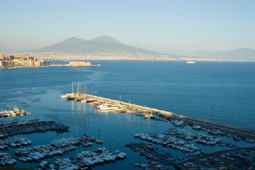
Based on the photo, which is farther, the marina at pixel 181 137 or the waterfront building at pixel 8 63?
the waterfront building at pixel 8 63

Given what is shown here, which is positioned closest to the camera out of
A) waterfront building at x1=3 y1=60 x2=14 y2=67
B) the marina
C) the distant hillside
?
the marina

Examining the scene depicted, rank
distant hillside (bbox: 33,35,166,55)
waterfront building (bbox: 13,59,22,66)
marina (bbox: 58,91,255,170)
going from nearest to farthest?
marina (bbox: 58,91,255,170)
waterfront building (bbox: 13,59,22,66)
distant hillside (bbox: 33,35,166,55)

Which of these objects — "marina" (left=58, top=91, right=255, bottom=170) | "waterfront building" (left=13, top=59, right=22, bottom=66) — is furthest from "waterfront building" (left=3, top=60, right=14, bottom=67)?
"marina" (left=58, top=91, right=255, bottom=170)

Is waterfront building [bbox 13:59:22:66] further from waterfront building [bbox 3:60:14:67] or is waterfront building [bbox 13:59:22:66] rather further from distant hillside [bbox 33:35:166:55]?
distant hillside [bbox 33:35:166:55]

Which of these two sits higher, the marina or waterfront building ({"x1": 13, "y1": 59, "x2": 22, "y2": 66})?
waterfront building ({"x1": 13, "y1": 59, "x2": 22, "y2": 66})

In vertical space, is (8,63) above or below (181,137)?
above

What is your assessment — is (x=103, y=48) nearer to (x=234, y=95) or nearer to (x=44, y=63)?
(x=44, y=63)

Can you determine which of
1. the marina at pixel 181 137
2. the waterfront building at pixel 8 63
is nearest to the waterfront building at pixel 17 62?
the waterfront building at pixel 8 63

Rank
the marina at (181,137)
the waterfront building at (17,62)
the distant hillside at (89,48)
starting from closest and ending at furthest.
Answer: the marina at (181,137) < the waterfront building at (17,62) < the distant hillside at (89,48)

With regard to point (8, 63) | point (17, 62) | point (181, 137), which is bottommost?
point (181, 137)

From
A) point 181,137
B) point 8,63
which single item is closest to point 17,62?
point 8,63

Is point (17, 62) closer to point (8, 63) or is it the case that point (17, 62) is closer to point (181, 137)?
point (8, 63)

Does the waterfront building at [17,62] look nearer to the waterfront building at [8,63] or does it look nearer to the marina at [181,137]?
the waterfront building at [8,63]

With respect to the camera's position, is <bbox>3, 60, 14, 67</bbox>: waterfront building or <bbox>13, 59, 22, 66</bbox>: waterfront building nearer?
<bbox>3, 60, 14, 67</bbox>: waterfront building
